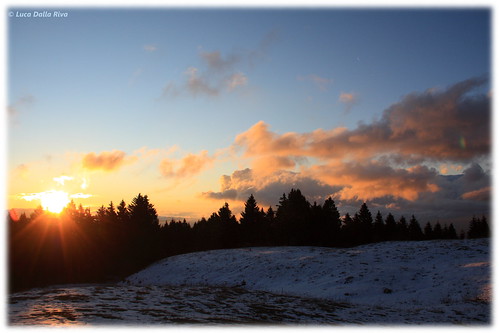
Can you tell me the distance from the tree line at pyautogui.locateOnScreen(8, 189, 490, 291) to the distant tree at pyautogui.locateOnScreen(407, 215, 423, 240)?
25.6 meters

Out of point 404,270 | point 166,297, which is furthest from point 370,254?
point 166,297

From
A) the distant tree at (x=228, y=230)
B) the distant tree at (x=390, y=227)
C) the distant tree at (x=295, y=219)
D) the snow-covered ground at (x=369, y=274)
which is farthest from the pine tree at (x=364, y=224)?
the snow-covered ground at (x=369, y=274)

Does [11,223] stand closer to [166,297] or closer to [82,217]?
[82,217]

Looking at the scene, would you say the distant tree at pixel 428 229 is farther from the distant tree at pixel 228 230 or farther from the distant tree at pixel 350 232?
the distant tree at pixel 228 230

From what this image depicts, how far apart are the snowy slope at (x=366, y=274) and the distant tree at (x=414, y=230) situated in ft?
225

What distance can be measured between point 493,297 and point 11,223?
57.9 m

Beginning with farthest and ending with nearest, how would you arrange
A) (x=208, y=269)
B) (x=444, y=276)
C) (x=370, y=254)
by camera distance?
(x=208, y=269)
(x=370, y=254)
(x=444, y=276)

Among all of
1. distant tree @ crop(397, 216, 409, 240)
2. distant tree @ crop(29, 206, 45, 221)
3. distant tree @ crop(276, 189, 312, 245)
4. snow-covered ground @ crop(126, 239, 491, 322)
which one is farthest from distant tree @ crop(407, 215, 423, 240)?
distant tree @ crop(29, 206, 45, 221)

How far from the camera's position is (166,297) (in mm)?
20125

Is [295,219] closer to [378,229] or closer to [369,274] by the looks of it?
[369,274]

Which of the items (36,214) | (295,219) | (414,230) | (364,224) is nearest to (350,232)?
(364,224)

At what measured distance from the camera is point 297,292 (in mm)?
27031

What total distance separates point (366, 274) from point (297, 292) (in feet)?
22.0

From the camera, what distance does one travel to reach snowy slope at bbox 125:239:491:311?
2386 centimetres
